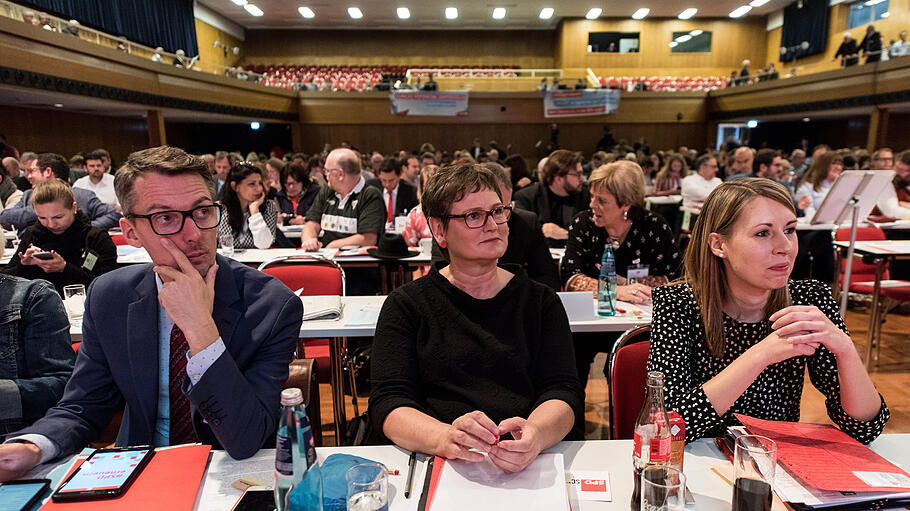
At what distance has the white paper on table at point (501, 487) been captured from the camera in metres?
1.03

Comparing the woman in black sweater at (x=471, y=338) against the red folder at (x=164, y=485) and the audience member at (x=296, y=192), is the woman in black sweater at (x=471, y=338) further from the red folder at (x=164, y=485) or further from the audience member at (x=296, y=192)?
the audience member at (x=296, y=192)

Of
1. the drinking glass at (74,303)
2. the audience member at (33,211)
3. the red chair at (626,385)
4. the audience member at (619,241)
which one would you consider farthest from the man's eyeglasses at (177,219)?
the audience member at (33,211)

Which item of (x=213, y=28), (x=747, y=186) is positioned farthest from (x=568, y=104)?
(x=747, y=186)

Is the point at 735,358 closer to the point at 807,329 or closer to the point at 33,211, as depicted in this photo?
the point at 807,329

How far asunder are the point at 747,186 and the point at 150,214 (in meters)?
1.59

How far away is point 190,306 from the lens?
1214 millimetres

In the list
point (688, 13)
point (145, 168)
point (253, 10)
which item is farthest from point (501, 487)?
point (688, 13)

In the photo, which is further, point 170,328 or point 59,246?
point 59,246

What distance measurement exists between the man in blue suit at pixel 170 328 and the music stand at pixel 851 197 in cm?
388

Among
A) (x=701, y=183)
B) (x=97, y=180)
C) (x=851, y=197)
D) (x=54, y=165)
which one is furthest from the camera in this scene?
(x=701, y=183)

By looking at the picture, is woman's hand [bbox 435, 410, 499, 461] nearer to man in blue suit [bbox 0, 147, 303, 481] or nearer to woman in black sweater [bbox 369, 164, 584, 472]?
woman in black sweater [bbox 369, 164, 584, 472]

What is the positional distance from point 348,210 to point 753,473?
378cm

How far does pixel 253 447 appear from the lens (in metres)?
1.23

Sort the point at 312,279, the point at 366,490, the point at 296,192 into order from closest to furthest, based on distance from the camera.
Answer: the point at 366,490 → the point at 312,279 → the point at 296,192
